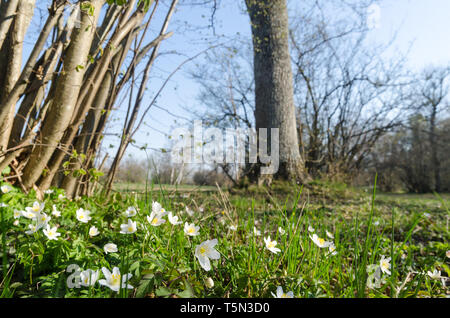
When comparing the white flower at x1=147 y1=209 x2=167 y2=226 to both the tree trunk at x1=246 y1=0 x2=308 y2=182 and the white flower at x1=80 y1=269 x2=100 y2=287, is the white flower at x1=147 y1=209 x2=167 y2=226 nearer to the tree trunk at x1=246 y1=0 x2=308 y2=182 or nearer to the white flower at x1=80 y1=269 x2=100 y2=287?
the white flower at x1=80 y1=269 x2=100 y2=287

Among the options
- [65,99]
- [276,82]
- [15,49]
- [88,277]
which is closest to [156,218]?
[88,277]

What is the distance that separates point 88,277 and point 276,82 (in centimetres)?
453

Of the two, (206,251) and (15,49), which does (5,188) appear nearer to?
(15,49)

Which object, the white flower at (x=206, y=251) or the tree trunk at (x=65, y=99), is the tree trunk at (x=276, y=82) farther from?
the white flower at (x=206, y=251)

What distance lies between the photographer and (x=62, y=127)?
1912mm

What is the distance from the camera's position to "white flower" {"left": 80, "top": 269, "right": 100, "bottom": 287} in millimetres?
809

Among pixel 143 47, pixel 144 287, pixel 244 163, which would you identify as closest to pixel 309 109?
pixel 244 163

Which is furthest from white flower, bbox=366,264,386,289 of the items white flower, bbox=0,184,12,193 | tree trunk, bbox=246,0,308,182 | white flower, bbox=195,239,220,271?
tree trunk, bbox=246,0,308,182

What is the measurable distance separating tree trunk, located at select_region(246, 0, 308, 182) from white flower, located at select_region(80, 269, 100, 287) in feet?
13.2

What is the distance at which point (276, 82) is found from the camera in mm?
4773
